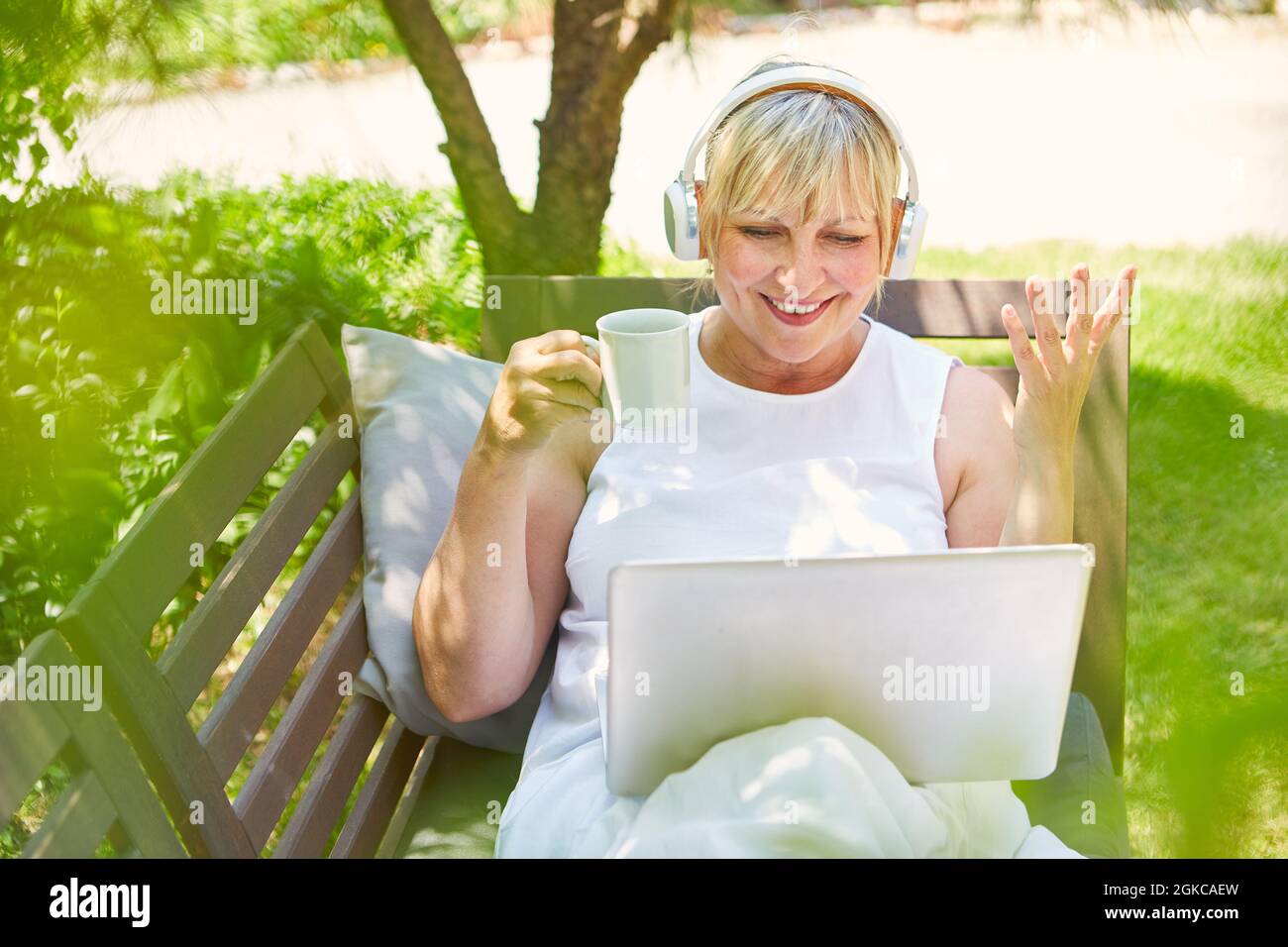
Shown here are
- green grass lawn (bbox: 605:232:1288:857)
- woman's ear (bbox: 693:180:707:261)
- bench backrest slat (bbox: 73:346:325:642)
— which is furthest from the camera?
green grass lawn (bbox: 605:232:1288:857)

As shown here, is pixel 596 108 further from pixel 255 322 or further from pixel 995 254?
pixel 995 254

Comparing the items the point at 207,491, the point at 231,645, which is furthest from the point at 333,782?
the point at 207,491

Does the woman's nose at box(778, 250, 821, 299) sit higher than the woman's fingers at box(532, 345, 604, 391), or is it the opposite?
the woman's nose at box(778, 250, 821, 299)

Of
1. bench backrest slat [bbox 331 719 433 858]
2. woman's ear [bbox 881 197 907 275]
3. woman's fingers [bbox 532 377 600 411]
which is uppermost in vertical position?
woman's ear [bbox 881 197 907 275]

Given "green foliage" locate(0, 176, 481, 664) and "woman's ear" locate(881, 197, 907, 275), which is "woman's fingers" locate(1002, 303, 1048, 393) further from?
"green foliage" locate(0, 176, 481, 664)

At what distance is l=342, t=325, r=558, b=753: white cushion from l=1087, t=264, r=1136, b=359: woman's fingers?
1.05m

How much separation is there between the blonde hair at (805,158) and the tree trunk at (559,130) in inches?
57.9

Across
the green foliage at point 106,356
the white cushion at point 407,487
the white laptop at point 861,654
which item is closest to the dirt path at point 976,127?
the green foliage at point 106,356

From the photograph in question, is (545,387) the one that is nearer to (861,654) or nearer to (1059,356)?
(861,654)

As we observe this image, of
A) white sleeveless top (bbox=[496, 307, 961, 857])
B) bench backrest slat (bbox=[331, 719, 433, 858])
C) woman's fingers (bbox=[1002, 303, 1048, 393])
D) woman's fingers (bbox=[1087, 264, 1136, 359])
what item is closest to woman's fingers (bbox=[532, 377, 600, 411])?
white sleeveless top (bbox=[496, 307, 961, 857])

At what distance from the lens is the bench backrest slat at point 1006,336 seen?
236 cm

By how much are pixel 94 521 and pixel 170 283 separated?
26.3 inches

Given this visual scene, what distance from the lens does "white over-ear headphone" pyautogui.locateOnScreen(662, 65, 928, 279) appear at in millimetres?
1963

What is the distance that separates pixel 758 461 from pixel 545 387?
63 cm
